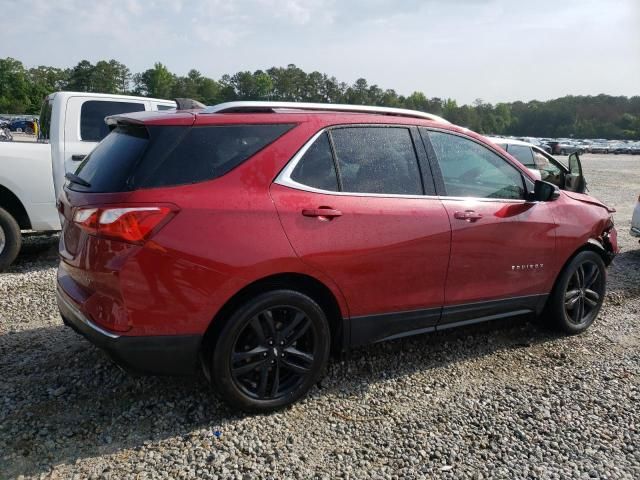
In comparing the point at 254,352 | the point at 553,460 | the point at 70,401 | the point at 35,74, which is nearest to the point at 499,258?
the point at 553,460

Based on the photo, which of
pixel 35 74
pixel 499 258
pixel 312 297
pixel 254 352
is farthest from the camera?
pixel 35 74

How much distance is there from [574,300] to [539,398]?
1366 millimetres

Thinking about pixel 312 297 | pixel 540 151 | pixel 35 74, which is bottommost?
pixel 312 297

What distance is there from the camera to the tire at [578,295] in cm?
442

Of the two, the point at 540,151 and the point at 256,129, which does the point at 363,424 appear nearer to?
the point at 256,129

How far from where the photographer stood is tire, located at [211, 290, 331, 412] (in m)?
2.94

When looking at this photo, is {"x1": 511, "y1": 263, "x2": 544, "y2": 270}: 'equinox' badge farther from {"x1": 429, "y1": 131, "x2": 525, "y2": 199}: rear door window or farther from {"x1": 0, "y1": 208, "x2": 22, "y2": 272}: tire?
{"x1": 0, "y1": 208, "x2": 22, "y2": 272}: tire

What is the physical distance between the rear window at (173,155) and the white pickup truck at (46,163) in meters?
3.24

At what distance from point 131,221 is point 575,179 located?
23.1ft

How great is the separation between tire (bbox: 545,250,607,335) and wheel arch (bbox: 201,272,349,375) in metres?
2.07

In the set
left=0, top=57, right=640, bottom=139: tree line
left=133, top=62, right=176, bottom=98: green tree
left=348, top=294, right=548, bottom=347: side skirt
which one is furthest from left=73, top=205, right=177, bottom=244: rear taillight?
left=133, top=62, right=176, bottom=98: green tree

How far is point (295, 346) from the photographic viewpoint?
3.22 m

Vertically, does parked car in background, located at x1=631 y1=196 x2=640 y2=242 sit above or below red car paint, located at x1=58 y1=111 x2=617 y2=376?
below

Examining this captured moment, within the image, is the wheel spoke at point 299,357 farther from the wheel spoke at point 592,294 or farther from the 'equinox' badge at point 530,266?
the wheel spoke at point 592,294
